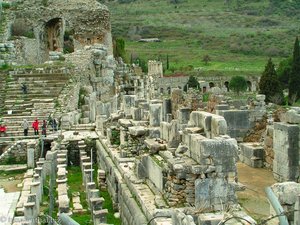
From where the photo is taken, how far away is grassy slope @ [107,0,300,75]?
343 feet

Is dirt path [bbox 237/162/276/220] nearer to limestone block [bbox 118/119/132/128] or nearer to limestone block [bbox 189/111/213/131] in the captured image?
limestone block [bbox 189/111/213/131]

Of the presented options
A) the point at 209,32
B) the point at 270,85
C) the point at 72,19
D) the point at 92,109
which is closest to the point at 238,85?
the point at 270,85

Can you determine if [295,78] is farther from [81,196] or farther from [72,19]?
[81,196]

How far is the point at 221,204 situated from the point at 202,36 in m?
118

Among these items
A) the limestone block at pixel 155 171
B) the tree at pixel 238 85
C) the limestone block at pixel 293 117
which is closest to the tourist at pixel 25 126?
the limestone block at pixel 155 171

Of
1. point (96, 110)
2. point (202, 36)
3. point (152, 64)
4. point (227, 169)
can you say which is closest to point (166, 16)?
point (202, 36)

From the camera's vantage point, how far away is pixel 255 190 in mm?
10984

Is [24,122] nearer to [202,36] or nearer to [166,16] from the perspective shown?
[202,36]

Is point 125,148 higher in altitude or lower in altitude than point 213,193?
lower

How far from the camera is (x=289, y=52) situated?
4126 inches

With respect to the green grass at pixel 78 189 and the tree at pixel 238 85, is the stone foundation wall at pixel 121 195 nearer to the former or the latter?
the green grass at pixel 78 189

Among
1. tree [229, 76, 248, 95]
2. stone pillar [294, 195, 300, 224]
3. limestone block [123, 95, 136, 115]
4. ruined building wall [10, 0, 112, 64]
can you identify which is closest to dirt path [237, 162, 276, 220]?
stone pillar [294, 195, 300, 224]

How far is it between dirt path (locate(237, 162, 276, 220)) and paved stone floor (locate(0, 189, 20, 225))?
5.72m

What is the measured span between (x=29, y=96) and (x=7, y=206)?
568 inches
